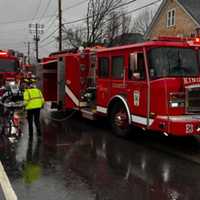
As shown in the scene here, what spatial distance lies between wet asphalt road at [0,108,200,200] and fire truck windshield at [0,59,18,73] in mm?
11083

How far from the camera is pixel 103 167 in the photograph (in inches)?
314

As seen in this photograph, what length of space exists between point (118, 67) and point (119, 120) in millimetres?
1407

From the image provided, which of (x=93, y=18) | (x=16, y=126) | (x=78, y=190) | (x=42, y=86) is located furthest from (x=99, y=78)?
(x=93, y=18)

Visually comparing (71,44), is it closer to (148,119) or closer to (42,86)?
(42,86)

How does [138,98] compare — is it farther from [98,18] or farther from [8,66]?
[98,18]

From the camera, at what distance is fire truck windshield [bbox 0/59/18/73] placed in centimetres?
2222

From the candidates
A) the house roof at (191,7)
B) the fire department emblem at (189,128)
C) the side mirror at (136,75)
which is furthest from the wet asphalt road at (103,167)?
the house roof at (191,7)

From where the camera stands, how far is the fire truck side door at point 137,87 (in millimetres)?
10086

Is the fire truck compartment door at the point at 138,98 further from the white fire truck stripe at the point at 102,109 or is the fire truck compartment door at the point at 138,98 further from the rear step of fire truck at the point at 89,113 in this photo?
the rear step of fire truck at the point at 89,113

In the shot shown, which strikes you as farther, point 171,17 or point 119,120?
point 171,17

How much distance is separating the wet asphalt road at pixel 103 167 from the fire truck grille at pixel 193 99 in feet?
3.13

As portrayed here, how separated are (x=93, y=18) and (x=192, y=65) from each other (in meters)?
32.8

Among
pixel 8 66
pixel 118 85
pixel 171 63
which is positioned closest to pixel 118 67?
pixel 118 85

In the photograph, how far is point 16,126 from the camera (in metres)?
11.4
